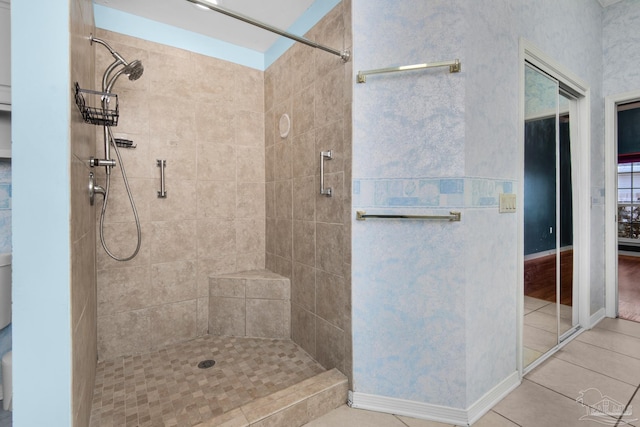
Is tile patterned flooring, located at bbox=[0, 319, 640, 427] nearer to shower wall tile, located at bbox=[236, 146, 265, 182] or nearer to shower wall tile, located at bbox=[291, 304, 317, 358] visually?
shower wall tile, located at bbox=[291, 304, 317, 358]

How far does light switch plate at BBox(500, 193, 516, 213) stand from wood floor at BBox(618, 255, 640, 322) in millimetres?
2199

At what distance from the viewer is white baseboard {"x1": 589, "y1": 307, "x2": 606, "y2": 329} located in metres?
2.49

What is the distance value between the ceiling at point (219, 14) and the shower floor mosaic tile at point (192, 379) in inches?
99.1

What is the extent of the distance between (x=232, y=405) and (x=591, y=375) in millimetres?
2211

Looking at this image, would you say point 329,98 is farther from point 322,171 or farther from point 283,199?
point 283,199

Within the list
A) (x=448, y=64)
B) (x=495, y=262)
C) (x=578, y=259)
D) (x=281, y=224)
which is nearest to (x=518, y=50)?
(x=448, y=64)

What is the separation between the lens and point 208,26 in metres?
2.28

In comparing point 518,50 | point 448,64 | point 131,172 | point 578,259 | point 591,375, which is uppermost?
point 518,50

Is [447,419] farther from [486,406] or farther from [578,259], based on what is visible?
[578,259]

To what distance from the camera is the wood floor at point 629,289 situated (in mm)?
2744

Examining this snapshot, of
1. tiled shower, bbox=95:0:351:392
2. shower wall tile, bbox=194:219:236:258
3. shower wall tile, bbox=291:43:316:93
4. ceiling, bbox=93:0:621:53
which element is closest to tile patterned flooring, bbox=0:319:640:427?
tiled shower, bbox=95:0:351:392

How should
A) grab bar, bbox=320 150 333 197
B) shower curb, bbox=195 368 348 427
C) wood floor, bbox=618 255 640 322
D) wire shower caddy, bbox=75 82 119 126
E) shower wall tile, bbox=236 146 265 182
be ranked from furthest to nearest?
wood floor, bbox=618 255 640 322 → shower wall tile, bbox=236 146 265 182 → grab bar, bbox=320 150 333 197 → shower curb, bbox=195 368 348 427 → wire shower caddy, bbox=75 82 119 126

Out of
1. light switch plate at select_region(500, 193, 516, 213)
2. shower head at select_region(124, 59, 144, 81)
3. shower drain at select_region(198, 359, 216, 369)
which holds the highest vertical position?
shower head at select_region(124, 59, 144, 81)

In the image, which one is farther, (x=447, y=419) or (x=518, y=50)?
(x=518, y=50)
